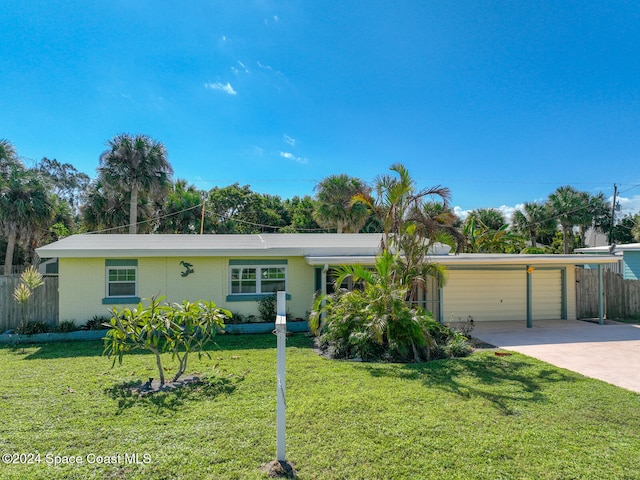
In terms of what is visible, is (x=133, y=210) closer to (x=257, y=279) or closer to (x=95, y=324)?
(x=95, y=324)

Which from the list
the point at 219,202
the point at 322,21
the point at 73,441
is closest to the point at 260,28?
the point at 322,21

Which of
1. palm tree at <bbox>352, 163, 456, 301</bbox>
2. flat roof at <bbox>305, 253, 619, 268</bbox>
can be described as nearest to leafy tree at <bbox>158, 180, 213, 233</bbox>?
flat roof at <bbox>305, 253, 619, 268</bbox>

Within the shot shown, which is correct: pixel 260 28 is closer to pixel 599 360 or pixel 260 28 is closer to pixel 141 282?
pixel 141 282

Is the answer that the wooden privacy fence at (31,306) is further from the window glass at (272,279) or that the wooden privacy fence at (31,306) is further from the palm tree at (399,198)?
the palm tree at (399,198)

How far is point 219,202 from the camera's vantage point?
1411 inches

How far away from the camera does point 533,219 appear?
1066 inches

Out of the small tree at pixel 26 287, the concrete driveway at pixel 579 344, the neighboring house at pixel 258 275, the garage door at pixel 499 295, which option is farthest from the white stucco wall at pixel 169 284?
the concrete driveway at pixel 579 344

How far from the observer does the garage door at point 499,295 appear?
12180 mm

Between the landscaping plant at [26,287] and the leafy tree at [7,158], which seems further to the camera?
the leafy tree at [7,158]

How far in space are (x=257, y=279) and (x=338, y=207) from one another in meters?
13.1

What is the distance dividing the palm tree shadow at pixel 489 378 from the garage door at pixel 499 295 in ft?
14.9

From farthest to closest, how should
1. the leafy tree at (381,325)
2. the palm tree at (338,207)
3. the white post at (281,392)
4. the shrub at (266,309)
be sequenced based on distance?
1. the palm tree at (338,207)
2. the shrub at (266,309)
3. the leafy tree at (381,325)
4. the white post at (281,392)

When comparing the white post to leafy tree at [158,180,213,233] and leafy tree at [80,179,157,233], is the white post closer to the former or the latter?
leafy tree at [80,179,157,233]

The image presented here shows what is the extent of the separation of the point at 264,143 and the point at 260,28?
10189 millimetres
